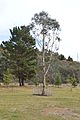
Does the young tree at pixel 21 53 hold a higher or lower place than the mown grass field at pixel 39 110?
higher

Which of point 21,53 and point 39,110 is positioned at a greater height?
point 21,53

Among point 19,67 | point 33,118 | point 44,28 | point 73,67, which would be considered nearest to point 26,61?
point 19,67

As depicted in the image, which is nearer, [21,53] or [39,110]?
[39,110]

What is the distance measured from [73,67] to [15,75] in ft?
105

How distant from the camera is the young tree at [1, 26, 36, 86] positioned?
6008 cm

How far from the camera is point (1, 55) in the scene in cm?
6456

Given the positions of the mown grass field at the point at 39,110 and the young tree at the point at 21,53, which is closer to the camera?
the mown grass field at the point at 39,110

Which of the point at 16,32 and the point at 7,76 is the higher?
Answer: the point at 16,32

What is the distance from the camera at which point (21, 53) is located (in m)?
61.4

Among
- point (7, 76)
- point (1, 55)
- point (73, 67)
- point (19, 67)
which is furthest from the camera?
point (73, 67)

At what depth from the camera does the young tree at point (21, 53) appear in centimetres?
6008

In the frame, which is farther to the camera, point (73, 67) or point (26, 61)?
point (73, 67)

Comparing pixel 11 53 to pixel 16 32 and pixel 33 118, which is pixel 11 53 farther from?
pixel 33 118

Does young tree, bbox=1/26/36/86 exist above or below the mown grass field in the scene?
above
